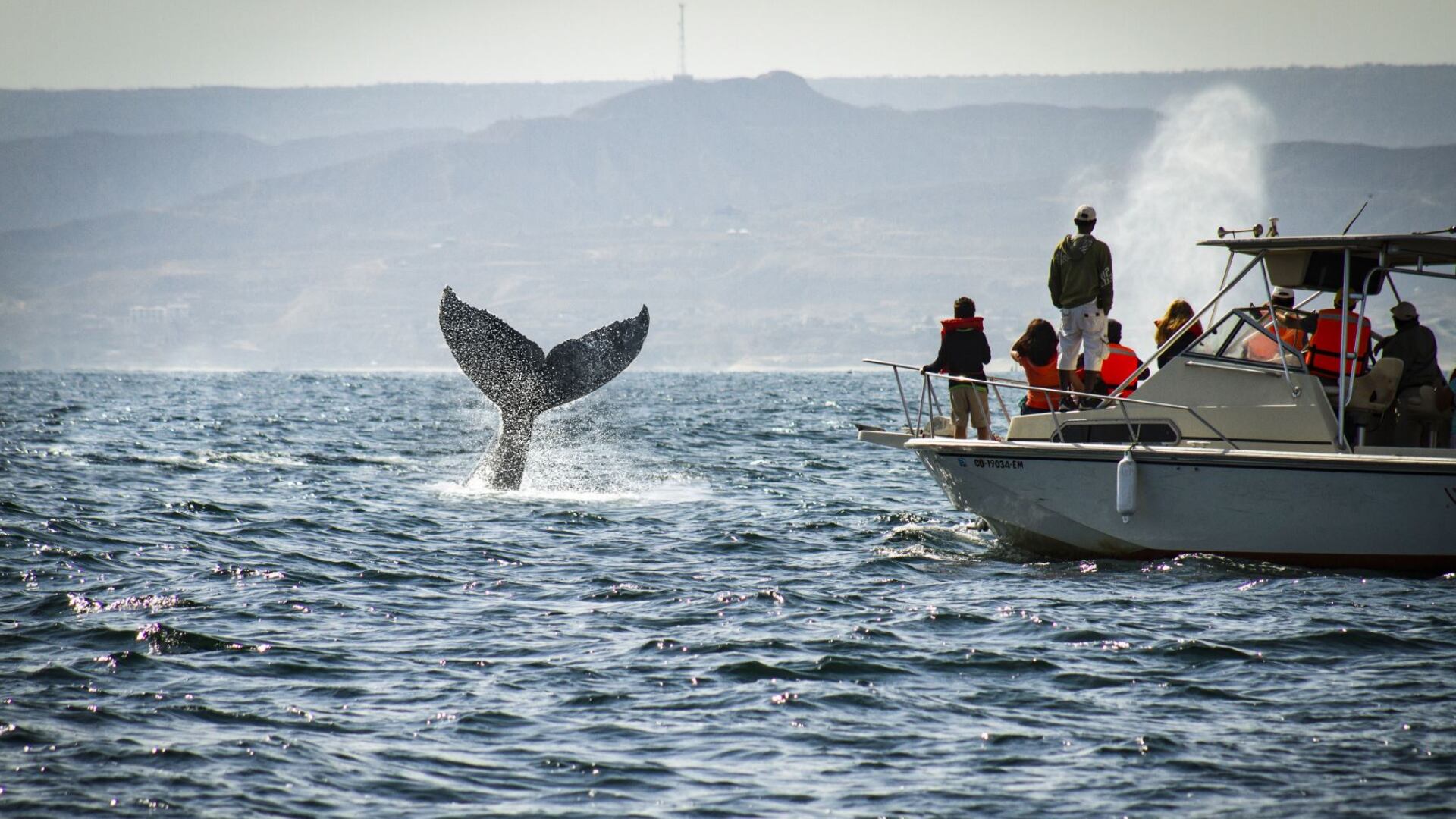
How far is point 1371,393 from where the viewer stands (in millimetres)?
11234

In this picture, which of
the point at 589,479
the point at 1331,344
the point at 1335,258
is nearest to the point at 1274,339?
the point at 1331,344

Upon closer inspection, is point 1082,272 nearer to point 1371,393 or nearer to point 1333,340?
point 1333,340

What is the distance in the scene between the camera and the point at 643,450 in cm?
2731

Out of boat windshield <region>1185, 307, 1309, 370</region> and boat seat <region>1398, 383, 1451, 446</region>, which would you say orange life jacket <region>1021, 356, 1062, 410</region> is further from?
boat seat <region>1398, 383, 1451, 446</region>

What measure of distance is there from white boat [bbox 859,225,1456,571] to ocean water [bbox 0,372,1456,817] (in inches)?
9.2

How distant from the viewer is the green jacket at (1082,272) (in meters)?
12.3

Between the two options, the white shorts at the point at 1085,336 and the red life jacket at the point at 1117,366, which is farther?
the red life jacket at the point at 1117,366

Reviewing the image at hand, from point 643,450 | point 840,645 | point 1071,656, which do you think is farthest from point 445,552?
point 643,450

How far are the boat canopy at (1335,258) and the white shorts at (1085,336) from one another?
1096 mm

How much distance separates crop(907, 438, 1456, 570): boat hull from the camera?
10.5 m

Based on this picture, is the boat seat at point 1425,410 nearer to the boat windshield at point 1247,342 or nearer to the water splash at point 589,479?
the boat windshield at point 1247,342

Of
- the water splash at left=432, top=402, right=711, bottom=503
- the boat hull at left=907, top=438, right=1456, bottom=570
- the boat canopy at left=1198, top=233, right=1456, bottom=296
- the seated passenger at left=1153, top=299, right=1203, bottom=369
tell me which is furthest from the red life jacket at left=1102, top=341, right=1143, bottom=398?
the water splash at left=432, top=402, right=711, bottom=503

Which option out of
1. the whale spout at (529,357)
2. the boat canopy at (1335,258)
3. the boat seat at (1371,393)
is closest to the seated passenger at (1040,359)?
the boat canopy at (1335,258)

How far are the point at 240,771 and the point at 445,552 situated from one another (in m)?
6.22
